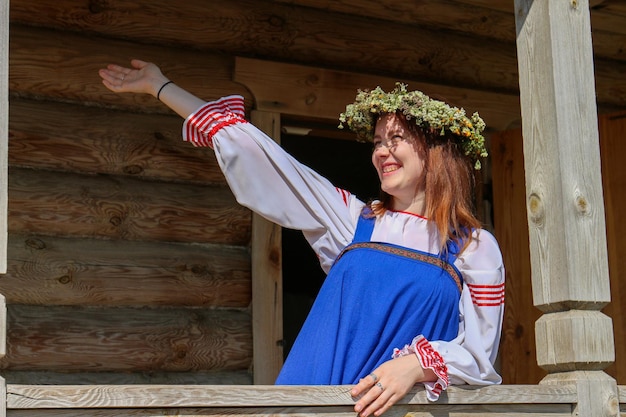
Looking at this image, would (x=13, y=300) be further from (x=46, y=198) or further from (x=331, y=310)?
(x=331, y=310)

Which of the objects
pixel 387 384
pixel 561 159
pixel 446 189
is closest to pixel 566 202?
pixel 561 159

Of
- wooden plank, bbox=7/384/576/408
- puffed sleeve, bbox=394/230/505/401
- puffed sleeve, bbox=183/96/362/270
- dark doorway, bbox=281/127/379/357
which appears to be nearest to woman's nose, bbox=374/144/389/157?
puffed sleeve, bbox=183/96/362/270

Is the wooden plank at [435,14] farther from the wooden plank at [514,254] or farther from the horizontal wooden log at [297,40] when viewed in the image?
the wooden plank at [514,254]

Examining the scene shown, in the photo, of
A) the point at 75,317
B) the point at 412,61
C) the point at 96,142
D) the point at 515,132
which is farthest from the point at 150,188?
the point at 515,132

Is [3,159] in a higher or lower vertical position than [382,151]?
lower

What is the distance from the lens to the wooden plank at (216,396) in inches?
112

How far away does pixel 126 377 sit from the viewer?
4.79 meters

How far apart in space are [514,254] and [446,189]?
191cm

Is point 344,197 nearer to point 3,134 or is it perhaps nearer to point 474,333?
point 474,333

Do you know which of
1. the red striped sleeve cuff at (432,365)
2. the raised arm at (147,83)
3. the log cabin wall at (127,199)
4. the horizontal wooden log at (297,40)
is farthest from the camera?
the horizontal wooden log at (297,40)

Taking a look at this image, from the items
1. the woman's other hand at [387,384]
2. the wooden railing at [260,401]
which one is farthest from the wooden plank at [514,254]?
the woman's other hand at [387,384]

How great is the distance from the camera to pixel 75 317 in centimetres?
473

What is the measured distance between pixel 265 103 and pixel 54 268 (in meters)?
1.23

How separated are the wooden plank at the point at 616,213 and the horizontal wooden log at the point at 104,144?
1.97 m
